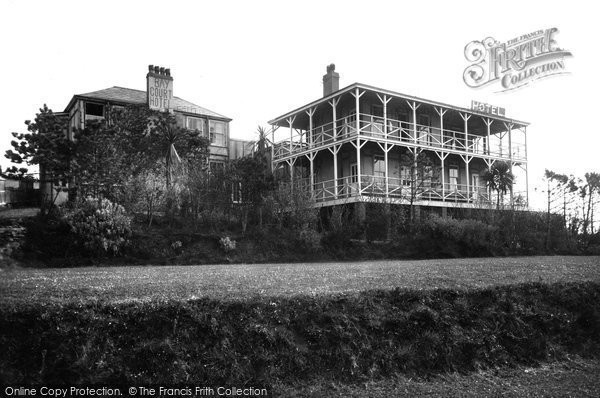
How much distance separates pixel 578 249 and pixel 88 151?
22.5 meters

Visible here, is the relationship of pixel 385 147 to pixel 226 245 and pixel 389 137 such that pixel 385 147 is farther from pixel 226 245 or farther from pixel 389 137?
pixel 226 245

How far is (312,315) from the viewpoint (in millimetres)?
7316

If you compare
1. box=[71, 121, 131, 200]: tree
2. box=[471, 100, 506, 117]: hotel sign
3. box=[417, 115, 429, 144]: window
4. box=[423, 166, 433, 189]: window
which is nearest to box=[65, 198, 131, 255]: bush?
box=[71, 121, 131, 200]: tree

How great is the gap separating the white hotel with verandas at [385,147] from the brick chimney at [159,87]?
21.9 ft

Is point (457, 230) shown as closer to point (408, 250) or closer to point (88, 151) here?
point (408, 250)

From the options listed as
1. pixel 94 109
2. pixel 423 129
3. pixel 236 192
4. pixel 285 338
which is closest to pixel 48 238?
pixel 236 192

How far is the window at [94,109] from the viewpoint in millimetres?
29797

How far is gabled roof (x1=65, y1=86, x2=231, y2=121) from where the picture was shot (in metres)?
30.0

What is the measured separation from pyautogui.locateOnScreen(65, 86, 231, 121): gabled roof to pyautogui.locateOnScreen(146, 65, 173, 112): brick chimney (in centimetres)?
85

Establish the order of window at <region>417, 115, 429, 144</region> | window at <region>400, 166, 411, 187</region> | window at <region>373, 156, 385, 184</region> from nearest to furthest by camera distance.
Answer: window at <region>400, 166, 411, 187</region> < window at <region>373, 156, 385, 184</region> < window at <region>417, 115, 429, 144</region>

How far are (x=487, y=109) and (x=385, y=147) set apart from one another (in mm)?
11168

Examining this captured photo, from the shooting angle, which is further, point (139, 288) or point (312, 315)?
point (139, 288)

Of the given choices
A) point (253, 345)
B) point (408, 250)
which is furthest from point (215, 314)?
point (408, 250)

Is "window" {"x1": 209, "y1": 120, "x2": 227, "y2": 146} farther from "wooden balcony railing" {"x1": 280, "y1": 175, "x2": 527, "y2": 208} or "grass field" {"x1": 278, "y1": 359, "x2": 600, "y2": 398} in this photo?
"grass field" {"x1": 278, "y1": 359, "x2": 600, "y2": 398}
